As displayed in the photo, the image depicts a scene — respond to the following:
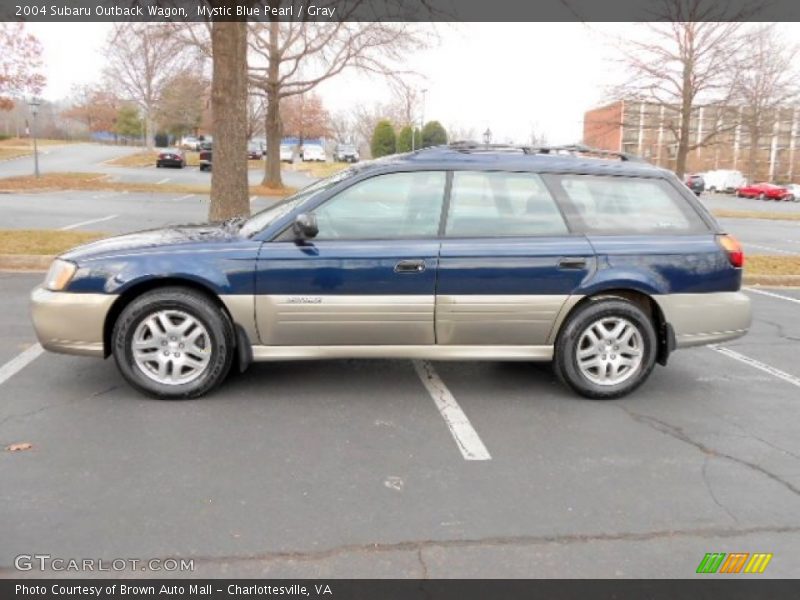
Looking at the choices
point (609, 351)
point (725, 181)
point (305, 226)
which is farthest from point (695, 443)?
point (725, 181)

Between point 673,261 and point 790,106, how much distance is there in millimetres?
45930

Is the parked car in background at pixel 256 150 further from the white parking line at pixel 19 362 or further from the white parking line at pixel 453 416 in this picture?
the white parking line at pixel 453 416

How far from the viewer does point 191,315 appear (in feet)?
13.4

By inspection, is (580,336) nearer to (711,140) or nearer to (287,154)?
(711,140)

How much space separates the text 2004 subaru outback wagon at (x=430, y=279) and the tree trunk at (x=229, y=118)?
4517 millimetres

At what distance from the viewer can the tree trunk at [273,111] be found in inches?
916

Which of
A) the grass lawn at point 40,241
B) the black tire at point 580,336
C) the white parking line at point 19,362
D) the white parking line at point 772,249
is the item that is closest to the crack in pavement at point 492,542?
the black tire at point 580,336

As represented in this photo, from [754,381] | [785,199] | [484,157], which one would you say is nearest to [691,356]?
[754,381]

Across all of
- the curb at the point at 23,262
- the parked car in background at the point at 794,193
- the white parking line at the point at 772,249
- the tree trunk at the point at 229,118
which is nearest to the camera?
the curb at the point at 23,262

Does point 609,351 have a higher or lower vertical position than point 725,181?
lower

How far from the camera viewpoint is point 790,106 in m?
41.3

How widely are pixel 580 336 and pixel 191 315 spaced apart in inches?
104

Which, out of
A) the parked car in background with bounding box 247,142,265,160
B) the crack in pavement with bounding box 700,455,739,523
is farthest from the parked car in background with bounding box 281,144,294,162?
the crack in pavement with bounding box 700,455,739,523
